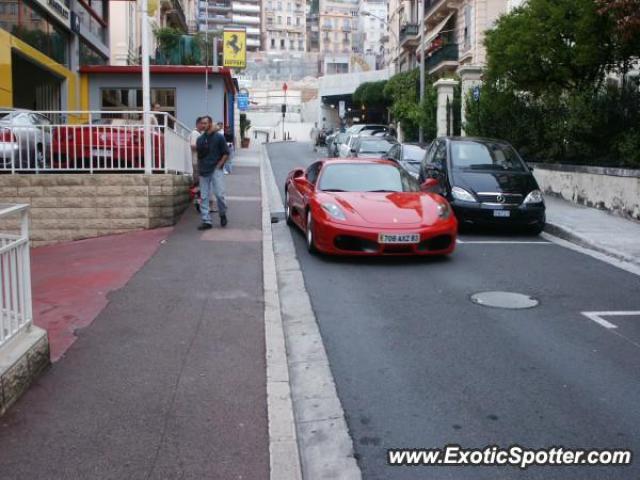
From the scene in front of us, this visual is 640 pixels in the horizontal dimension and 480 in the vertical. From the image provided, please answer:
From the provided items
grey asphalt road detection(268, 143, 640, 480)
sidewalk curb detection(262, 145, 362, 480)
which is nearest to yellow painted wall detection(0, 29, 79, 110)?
grey asphalt road detection(268, 143, 640, 480)

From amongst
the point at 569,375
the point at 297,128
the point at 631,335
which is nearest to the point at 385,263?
the point at 631,335

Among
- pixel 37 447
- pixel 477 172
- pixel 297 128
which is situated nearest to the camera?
pixel 37 447

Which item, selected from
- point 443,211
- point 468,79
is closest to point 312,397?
point 443,211

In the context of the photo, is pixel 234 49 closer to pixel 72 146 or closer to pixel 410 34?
pixel 72 146

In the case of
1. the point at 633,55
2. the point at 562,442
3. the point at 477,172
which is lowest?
the point at 562,442

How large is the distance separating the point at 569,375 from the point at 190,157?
39.2 feet

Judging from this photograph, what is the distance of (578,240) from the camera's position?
471 inches

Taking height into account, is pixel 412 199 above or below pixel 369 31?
below

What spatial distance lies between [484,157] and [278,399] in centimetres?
997

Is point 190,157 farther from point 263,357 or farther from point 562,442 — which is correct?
point 562,442

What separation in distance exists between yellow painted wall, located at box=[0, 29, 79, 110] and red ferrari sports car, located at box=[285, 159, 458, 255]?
1030 centimetres

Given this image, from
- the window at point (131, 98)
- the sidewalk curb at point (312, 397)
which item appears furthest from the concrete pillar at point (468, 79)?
the sidewalk curb at point (312, 397)

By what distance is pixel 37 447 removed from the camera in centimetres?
404
